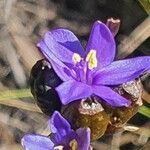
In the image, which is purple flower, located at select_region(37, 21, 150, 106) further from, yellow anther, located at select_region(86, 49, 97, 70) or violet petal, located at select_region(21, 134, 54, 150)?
violet petal, located at select_region(21, 134, 54, 150)

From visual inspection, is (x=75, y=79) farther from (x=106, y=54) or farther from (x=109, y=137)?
(x=109, y=137)

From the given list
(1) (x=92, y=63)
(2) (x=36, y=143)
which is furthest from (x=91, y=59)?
(2) (x=36, y=143)

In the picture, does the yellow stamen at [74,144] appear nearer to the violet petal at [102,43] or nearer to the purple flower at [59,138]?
the purple flower at [59,138]

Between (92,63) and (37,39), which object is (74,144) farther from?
(37,39)


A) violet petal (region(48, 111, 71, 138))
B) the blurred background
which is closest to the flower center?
violet petal (region(48, 111, 71, 138))

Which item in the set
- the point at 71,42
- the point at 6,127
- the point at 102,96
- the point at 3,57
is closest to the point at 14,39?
the point at 3,57

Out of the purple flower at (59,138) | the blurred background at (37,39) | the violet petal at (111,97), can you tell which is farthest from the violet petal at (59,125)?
the blurred background at (37,39)
